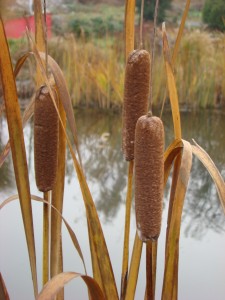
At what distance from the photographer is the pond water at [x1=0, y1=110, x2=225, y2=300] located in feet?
5.46

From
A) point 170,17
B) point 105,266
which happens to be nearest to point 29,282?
point 105,266

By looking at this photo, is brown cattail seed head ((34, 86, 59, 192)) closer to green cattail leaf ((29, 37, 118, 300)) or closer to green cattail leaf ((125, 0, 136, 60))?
green cattail leaf ((29, 37, 118, 300))

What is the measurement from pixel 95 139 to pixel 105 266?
7.96ft

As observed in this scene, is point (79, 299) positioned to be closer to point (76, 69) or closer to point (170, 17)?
point (76, 69)

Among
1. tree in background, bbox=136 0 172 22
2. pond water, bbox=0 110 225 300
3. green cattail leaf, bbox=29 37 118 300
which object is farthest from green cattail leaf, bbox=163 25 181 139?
tree in background, bbox=136 0 172 22

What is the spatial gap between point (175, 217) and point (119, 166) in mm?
2025

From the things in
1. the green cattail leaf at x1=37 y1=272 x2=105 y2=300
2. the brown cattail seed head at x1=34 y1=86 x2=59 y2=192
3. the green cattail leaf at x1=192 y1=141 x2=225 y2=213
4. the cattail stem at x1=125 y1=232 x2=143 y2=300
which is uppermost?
the brown cattail seed head at x1=34 y1=86 x2=59 y2=192

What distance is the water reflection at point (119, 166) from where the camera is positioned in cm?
221

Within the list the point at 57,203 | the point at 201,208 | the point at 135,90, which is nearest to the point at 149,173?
the point at 135,90

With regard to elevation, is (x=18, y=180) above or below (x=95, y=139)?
above

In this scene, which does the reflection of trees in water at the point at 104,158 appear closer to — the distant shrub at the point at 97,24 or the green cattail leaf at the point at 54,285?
the green cattail leaf at the point at 54,285

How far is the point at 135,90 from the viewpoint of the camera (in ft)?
2.28

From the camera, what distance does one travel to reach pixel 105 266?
764mm

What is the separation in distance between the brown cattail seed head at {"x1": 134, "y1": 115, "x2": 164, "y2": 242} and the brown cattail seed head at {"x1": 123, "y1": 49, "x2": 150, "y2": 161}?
0.09 m
